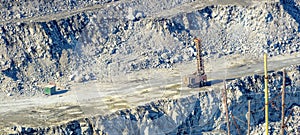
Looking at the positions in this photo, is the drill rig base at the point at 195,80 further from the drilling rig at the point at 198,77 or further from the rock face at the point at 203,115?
the rock face at the point at 203,115

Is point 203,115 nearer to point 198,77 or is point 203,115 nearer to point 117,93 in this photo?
point 198,77

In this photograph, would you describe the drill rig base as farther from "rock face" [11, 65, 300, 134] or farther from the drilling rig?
"rock face" [11, 65, 300, 134]

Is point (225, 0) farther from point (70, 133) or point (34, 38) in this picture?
point (70, 133)

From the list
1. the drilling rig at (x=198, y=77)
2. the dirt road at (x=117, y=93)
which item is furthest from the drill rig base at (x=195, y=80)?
the dirt road at (x=117, y=93)

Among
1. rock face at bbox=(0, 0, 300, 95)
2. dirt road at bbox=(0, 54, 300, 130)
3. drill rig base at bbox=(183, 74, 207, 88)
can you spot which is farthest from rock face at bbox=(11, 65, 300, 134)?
rock face at bbox=(0, 0, 300, 95)

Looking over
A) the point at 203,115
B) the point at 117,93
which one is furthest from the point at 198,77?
the point at 117,93
